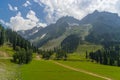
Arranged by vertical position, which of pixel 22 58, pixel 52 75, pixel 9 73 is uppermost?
pixel 22 58

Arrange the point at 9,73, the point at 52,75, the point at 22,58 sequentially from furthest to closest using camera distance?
1. the point at 22,58
2. the point at 52,75
3. the point at 9,73

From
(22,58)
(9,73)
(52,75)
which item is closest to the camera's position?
(9,73)

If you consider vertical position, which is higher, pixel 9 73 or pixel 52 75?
pixel 9 73

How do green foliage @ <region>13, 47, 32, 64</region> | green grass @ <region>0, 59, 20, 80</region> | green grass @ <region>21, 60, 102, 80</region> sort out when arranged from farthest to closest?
green foliage @ <region>13, 47, 32, 64</region> → green grass @ <region>21, 60, 102, 80</region> → green grass @ <region>0, 59, 20, 80</region>

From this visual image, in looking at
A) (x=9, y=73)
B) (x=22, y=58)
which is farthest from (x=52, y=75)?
(x=22, y=58)

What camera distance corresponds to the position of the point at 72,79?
318ft

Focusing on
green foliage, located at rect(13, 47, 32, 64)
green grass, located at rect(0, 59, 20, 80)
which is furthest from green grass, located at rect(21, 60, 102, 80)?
green foliage, located at rect(13, 47, 32, 64)

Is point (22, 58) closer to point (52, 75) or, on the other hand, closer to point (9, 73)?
point (52, 75)

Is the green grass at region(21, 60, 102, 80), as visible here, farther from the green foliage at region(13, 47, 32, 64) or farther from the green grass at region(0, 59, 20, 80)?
the green foliage at region(13, 47, 32, 64)

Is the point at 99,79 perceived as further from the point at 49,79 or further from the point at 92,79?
the point at 49,79

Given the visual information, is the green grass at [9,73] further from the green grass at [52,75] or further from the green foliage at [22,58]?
the green foliage at [22,58]

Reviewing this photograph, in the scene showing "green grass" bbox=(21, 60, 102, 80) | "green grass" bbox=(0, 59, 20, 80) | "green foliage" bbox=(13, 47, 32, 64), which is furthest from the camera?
"green foliage" bbox=(13, 47, 32, 64)

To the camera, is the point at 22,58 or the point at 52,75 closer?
the point at 52,75

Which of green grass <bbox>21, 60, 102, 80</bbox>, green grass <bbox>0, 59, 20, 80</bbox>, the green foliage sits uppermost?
the green foliage
